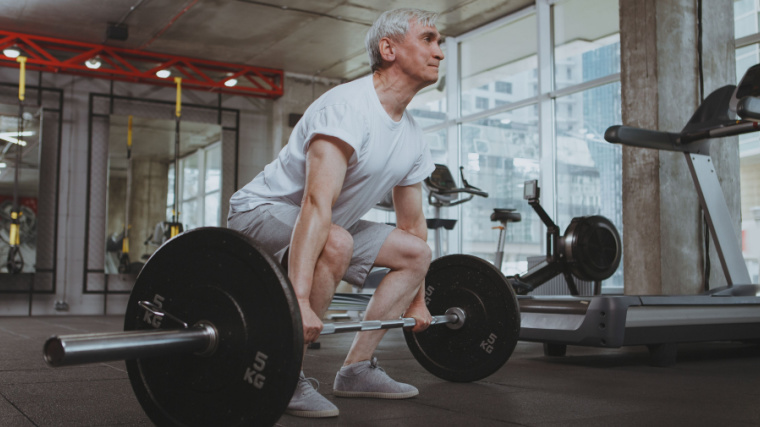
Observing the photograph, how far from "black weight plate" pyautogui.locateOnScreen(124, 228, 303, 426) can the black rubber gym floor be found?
272mm

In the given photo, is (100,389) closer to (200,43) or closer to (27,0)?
(27,0)

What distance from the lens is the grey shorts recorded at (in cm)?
188

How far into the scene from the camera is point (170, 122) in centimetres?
859

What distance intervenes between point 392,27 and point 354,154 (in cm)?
41

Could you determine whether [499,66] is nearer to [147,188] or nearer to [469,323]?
[147,188]

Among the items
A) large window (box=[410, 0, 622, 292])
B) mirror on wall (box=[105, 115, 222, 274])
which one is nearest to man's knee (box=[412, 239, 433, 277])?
large window (box=[410, 0, 622, 292])

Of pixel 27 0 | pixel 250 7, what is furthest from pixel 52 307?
pixel 250 7

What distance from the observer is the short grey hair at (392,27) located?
6.41 ft

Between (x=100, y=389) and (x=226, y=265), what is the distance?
108cm

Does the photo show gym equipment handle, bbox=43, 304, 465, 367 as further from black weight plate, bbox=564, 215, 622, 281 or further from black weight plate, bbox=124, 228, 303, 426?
black weight plate, bbox=564, 215, 622, 281

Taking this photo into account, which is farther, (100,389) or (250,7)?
(250,7)

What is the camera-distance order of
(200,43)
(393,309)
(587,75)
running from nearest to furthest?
(393,309)
(587,75)
(200,43)

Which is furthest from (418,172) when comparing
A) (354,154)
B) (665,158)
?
(665,158)

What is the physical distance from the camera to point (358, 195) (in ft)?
6.44
